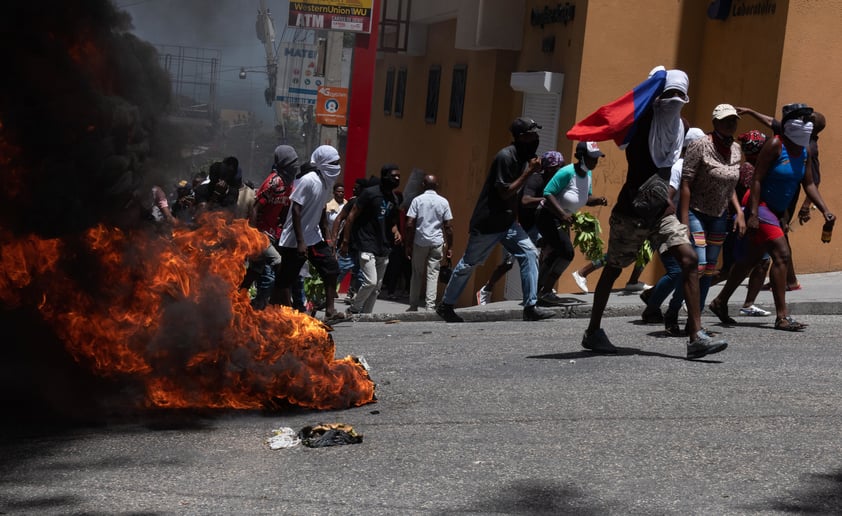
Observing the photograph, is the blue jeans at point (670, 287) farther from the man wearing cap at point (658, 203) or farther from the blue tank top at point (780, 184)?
the man wearing cap at point (658, 203)

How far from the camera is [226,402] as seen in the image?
21.1 feet

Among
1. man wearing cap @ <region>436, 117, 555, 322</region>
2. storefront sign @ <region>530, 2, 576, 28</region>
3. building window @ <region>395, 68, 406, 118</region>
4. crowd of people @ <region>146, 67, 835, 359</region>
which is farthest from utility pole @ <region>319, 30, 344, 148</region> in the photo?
man wearing cap @ <region>436, 117, 555, 322</region>

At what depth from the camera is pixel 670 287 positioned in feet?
31.5

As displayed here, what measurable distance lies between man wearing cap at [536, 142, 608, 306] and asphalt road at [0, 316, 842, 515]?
144 inches

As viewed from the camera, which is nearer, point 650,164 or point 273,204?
point 650,164

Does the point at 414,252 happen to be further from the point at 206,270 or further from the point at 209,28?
the point at 206,270

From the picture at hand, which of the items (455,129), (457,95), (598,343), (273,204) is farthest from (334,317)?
(457,95)

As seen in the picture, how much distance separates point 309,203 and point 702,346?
148 inches

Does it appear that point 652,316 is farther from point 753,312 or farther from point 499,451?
point 499,451

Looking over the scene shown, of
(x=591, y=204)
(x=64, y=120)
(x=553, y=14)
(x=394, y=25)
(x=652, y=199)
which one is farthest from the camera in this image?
(x=394, y=25)

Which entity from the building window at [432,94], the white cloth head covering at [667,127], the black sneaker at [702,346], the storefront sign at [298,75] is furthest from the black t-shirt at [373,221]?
the building window at [432,94]

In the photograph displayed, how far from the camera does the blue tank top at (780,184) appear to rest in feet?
30.6

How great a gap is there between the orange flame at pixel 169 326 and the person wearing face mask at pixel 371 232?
549 centimetres

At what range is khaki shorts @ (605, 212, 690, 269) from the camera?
7859 mm
